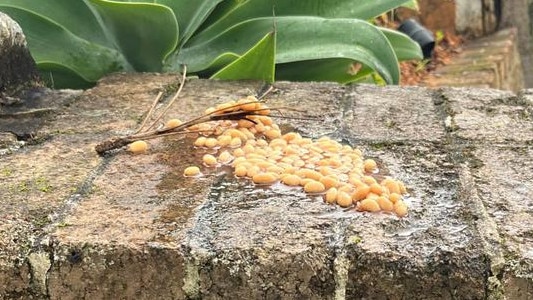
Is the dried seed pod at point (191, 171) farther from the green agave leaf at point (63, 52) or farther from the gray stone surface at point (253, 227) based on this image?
the green agave leaf at point (63, 52)

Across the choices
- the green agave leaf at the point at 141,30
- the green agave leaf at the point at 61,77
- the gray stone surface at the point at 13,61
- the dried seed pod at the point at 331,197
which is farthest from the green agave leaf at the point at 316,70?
the dried seed pod at the point at 331,197

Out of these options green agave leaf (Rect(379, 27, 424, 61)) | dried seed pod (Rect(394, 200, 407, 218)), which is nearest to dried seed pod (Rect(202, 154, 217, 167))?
dried seed pod (Rect(394, 200, 407, 218))

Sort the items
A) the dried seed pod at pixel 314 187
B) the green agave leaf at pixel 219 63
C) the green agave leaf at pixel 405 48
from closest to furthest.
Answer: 1. the dried seed pod at pixel 314 187
2. the green agave leaf at pixel 219 63
3. the green agave leaf at pixel 405 48

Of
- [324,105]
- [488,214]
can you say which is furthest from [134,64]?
[488,214]

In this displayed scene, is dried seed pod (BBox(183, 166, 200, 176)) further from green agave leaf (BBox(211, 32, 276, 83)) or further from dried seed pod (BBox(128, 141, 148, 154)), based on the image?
green agave leaf (BBox(211, 32, 276, 83))

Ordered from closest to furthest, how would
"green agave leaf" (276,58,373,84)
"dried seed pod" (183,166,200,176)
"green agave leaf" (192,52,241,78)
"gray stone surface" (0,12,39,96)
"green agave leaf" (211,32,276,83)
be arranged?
"dried seed pod" (183,166,200,176) → "gray stone surface" (0,12,39,96) → "green agave leaf" (211,32,276,83) → "green agave leaf" (192,52,241,78) → "green agave leaf" (276,58,373,84)

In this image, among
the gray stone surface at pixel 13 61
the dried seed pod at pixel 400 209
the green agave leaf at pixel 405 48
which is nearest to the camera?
the dried seed pod at pixel 400 209
